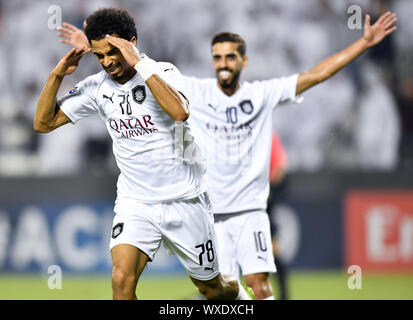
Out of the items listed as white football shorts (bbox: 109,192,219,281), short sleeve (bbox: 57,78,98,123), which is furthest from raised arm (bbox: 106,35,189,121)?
white football shorts (bbox: 109,192,219,281)

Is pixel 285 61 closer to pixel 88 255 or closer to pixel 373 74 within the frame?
pixel 373 74

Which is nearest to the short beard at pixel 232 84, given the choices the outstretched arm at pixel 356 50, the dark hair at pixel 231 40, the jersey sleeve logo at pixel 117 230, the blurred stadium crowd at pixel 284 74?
the dark hair at pixel 231 40

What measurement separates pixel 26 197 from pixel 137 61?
582 centimetres

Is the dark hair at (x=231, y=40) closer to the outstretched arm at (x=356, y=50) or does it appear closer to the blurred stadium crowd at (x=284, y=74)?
the outstretched arm at (x=356, y=50)

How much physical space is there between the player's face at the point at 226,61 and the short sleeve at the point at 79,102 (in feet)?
4.26

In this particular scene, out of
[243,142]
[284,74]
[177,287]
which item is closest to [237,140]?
[243,142]

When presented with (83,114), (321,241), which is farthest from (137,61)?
(321,241)

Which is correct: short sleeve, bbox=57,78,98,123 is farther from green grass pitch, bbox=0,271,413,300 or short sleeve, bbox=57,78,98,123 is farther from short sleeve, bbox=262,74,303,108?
green grass pitch, bbox=0,271,413,300

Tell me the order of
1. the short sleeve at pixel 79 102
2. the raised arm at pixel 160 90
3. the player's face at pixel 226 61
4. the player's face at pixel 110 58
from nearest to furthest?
1. the raised arm at pixel 160 90
2. the player's face at pixel 110 58
3. the short sleeve at pixel 79 102
4. the player's face at pixel 226 61

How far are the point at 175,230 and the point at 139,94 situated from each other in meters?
0.96

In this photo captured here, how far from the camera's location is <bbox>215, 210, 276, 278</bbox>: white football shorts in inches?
245

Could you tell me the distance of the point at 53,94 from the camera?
5219 millimetres

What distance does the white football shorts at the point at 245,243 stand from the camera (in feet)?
20.5

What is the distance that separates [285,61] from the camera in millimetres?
10328
